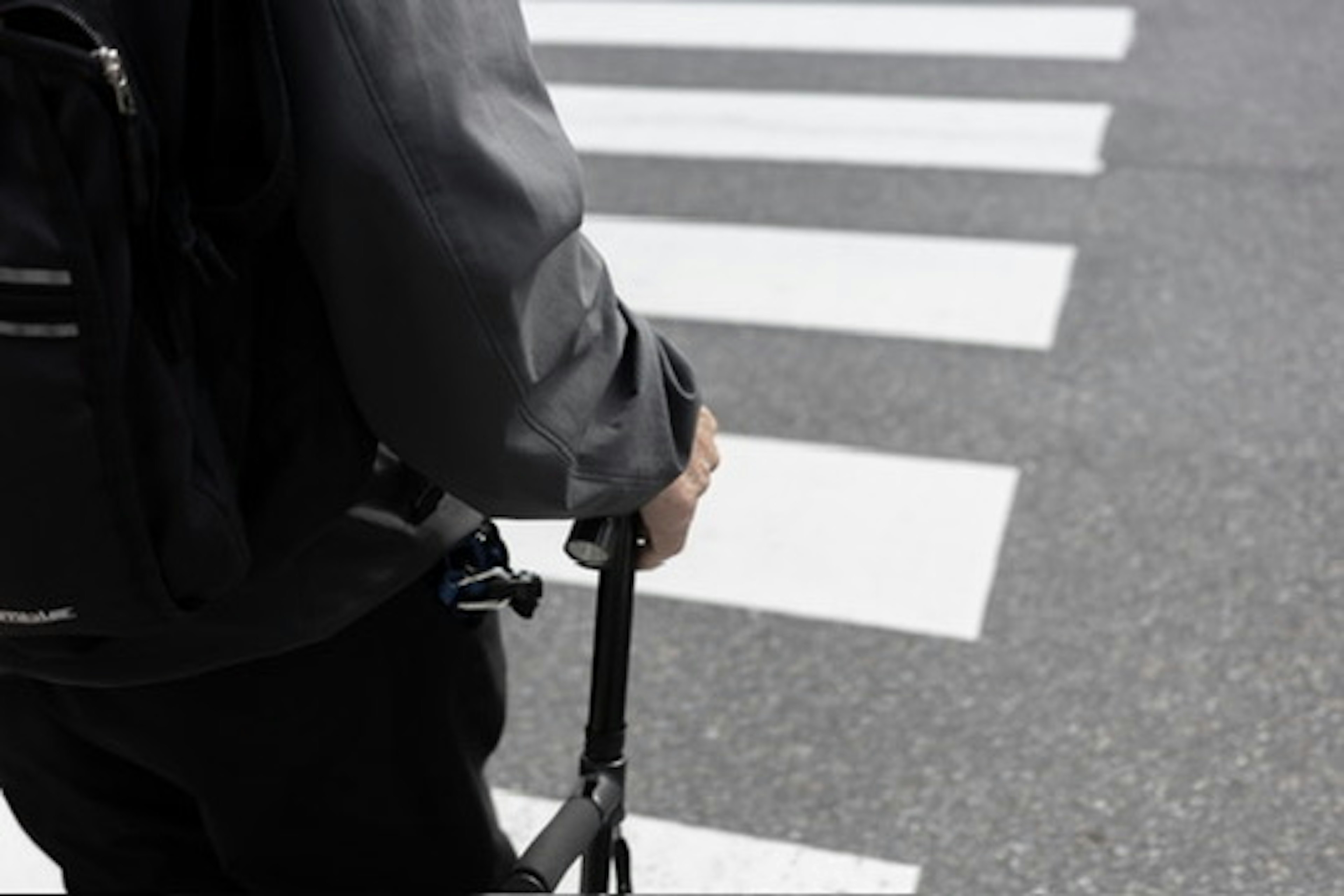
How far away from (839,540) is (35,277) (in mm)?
2710

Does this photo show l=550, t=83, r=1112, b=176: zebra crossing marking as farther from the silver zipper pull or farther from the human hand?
the silver zipper pull

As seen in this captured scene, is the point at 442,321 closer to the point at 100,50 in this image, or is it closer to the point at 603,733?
the point at 100,50

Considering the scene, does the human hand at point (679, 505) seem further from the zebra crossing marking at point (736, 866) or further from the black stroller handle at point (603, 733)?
the zebra crossing marking at point (736, 866)

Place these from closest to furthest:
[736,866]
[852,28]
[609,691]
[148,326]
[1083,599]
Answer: [148,326] < [609,691] < [736,866] < [1083,599] < [852,28]

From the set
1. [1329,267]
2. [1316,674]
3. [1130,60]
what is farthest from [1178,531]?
[1130,60]

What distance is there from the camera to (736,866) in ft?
9.91

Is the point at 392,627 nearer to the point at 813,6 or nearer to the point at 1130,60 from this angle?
the point at 1130,60

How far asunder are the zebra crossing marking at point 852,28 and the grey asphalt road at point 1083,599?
112 centimetres

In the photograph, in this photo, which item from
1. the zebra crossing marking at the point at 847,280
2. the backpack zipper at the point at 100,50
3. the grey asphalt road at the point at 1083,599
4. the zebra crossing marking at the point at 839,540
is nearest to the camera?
the backpack zipper at the point at 100,50

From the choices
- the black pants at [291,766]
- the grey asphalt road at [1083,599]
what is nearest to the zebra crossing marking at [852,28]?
the grey asphalt road at [1083,599]

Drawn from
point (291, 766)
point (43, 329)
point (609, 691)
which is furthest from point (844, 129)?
point (43, 329)

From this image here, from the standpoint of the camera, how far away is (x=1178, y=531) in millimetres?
3820

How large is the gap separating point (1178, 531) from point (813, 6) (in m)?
4.21

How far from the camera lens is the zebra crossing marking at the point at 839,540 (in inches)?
145
